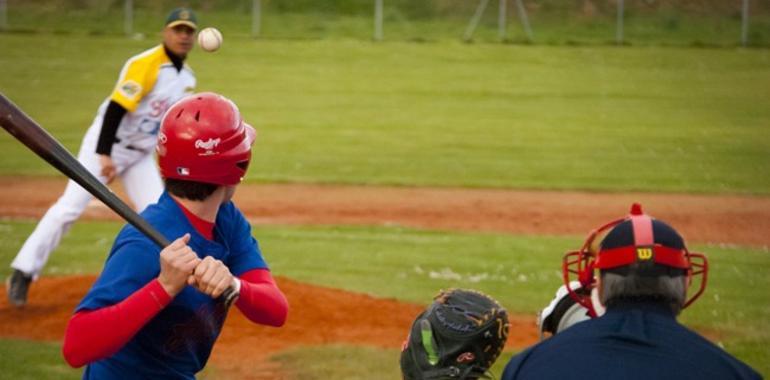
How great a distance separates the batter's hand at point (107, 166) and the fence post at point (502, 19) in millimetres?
25269

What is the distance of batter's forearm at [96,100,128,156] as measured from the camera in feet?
30.6

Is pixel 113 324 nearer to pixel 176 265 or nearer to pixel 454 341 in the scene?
pixel 176 265

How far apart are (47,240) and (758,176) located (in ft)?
39.7

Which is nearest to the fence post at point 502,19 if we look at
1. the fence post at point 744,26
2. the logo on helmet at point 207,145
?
the fence post at point 744,26

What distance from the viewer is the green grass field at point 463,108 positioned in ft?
59.4

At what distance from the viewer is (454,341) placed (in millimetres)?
3342

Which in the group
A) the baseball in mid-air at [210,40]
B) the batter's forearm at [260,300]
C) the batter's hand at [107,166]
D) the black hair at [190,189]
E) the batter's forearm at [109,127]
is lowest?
the batter's hand at [107,166]

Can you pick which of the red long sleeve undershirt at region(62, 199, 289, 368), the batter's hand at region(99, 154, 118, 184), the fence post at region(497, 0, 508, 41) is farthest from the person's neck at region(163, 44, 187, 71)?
the fence post at region(497, 0, 508, 41)

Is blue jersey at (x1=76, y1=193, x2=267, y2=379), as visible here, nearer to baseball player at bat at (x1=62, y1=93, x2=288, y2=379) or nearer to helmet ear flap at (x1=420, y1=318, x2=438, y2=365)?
baseball player at bat at (x1=62, y1=93, x2=288, y2=379)

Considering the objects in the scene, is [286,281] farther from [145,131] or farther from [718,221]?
[718,221]

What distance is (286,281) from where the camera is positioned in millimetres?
10438

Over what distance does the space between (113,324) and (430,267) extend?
7.84m

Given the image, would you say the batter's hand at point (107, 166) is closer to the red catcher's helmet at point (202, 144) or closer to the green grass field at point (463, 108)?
the red catcher's helmet at point (202, 144)

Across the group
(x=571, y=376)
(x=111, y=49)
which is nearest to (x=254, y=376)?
(x=571, y=376)
